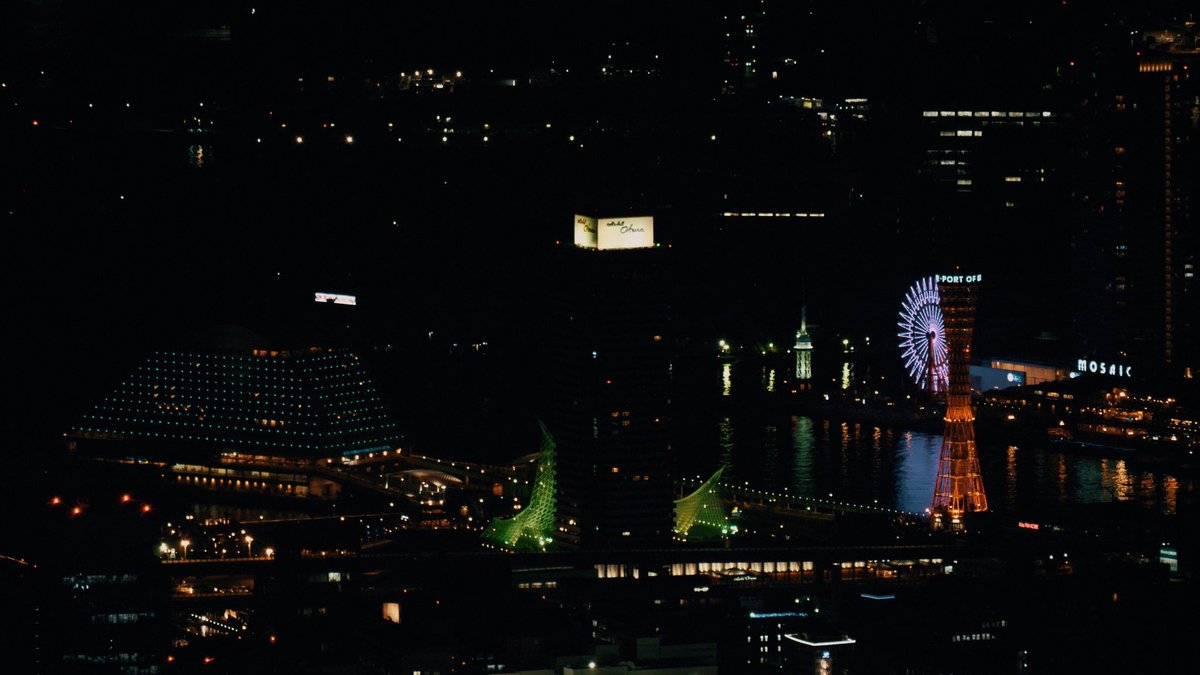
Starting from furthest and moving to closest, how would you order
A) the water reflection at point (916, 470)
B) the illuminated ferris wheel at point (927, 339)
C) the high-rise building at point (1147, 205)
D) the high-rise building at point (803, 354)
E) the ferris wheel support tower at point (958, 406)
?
1. the high-rise building at point (803, 354)
2. the high-rise building at point (1147, 205)
3. the illuminated ferris wheel at point (927, 339)
4. the water reflection at point (916, 470)
5. the ferris wheel support tower at point (958, 406)

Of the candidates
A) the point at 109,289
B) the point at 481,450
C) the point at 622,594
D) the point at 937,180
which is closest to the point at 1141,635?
the point at 622,594

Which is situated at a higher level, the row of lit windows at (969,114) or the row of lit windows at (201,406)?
the row of lit windows at (969,114)

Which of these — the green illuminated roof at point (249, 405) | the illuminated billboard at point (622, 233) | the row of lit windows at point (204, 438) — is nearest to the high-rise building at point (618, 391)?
the illuminated billboard at point (622, 233)

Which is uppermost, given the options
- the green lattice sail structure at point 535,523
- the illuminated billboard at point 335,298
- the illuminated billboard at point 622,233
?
the illuminated billboard at point 622,233

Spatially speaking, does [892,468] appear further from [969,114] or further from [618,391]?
[969,114]

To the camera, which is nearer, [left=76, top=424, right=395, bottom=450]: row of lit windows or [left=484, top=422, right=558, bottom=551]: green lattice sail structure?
[left=484, top=422, right=558, bottom=551]: green lattice sail structure

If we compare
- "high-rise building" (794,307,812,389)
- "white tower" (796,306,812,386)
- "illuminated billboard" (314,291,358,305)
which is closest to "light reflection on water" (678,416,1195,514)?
"high-rise building" (794,307,812,389)

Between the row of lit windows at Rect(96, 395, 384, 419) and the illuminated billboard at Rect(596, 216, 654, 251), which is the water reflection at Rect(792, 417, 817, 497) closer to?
the illuminated billboard at Rect(596, 216, 654, 251)

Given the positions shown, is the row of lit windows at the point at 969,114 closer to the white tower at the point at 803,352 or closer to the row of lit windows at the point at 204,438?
the white tower at the point at 803,352

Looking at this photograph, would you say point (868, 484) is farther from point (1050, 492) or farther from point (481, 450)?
point (481, 450)
